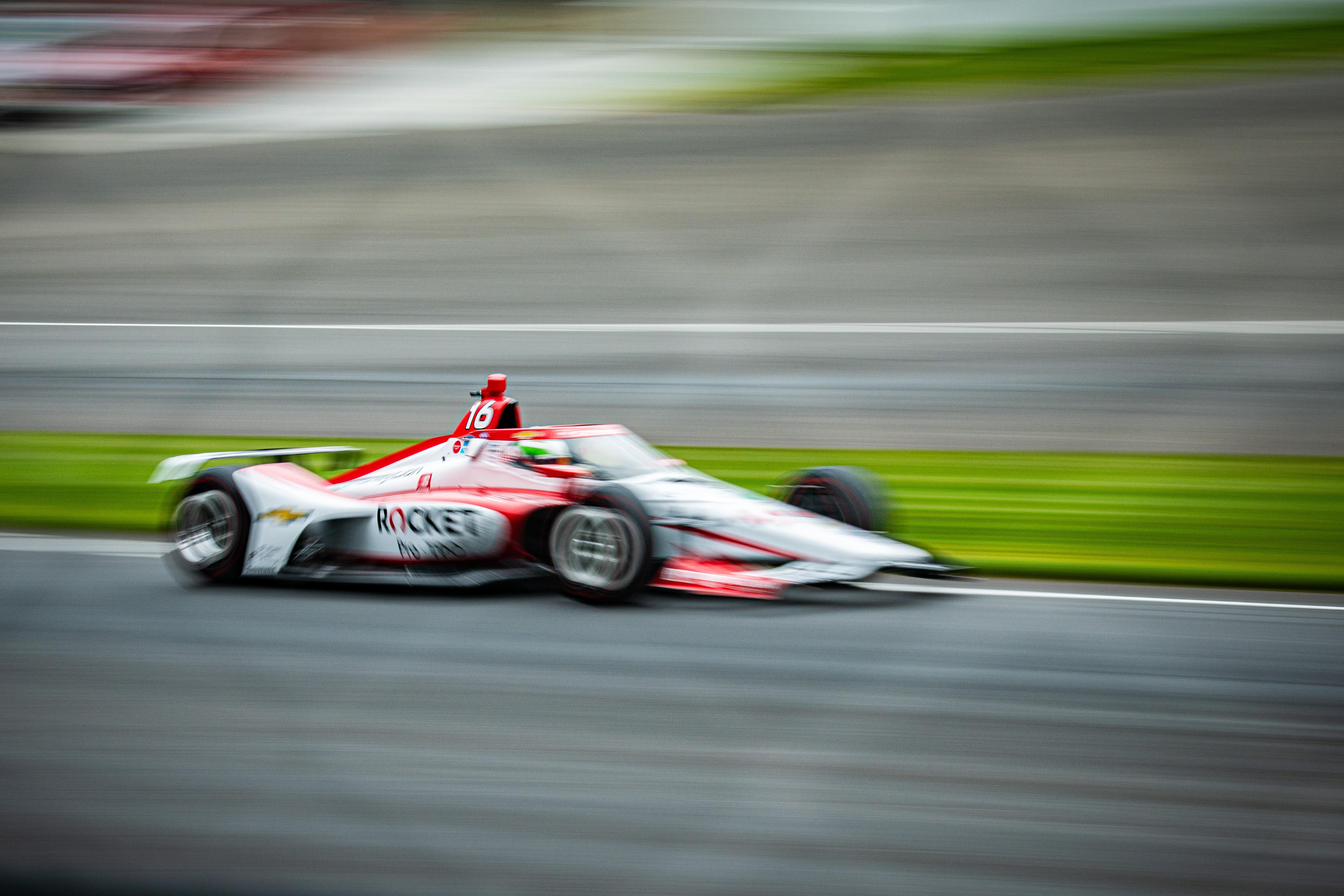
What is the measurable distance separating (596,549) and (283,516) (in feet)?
5.24

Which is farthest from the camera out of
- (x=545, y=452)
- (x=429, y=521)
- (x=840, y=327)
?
(x=840, y=327)

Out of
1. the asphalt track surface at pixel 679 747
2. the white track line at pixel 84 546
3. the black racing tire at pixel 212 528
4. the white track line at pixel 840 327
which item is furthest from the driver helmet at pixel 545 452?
the white track line at pixel 840 327

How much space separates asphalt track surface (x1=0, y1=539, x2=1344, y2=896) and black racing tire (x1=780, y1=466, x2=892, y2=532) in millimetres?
559

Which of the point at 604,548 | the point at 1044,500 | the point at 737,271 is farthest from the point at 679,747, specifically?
the point at 737,271

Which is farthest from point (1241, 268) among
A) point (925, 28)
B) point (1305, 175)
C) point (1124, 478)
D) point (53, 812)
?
point (53, 812)

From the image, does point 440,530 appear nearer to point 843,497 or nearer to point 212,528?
point 212,528

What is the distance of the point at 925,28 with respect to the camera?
17.9m

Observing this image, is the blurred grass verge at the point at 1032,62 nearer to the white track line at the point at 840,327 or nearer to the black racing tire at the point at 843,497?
the white track line at the point at 840,327

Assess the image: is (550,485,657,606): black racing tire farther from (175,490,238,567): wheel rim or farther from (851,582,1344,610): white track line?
(175,490,238,567): wheel rim

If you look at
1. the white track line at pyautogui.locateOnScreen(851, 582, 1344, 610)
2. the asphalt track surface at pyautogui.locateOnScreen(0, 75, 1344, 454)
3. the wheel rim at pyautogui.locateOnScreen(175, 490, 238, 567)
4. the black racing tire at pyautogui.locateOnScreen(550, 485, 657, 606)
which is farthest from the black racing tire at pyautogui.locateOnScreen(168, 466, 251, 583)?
the asphalt track surface at pyautogui.locateOnScreen(0, 75, 1344, 454)

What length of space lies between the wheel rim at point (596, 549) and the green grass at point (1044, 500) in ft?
6.38

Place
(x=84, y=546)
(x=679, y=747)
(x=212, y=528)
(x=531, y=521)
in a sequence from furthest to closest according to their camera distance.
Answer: (x=84, y=546) → (x=212, y=528) → (x=531, y=521) → (x=679, y=747)

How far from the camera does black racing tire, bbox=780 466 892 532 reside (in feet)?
20.5

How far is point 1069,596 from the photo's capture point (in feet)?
19.3
